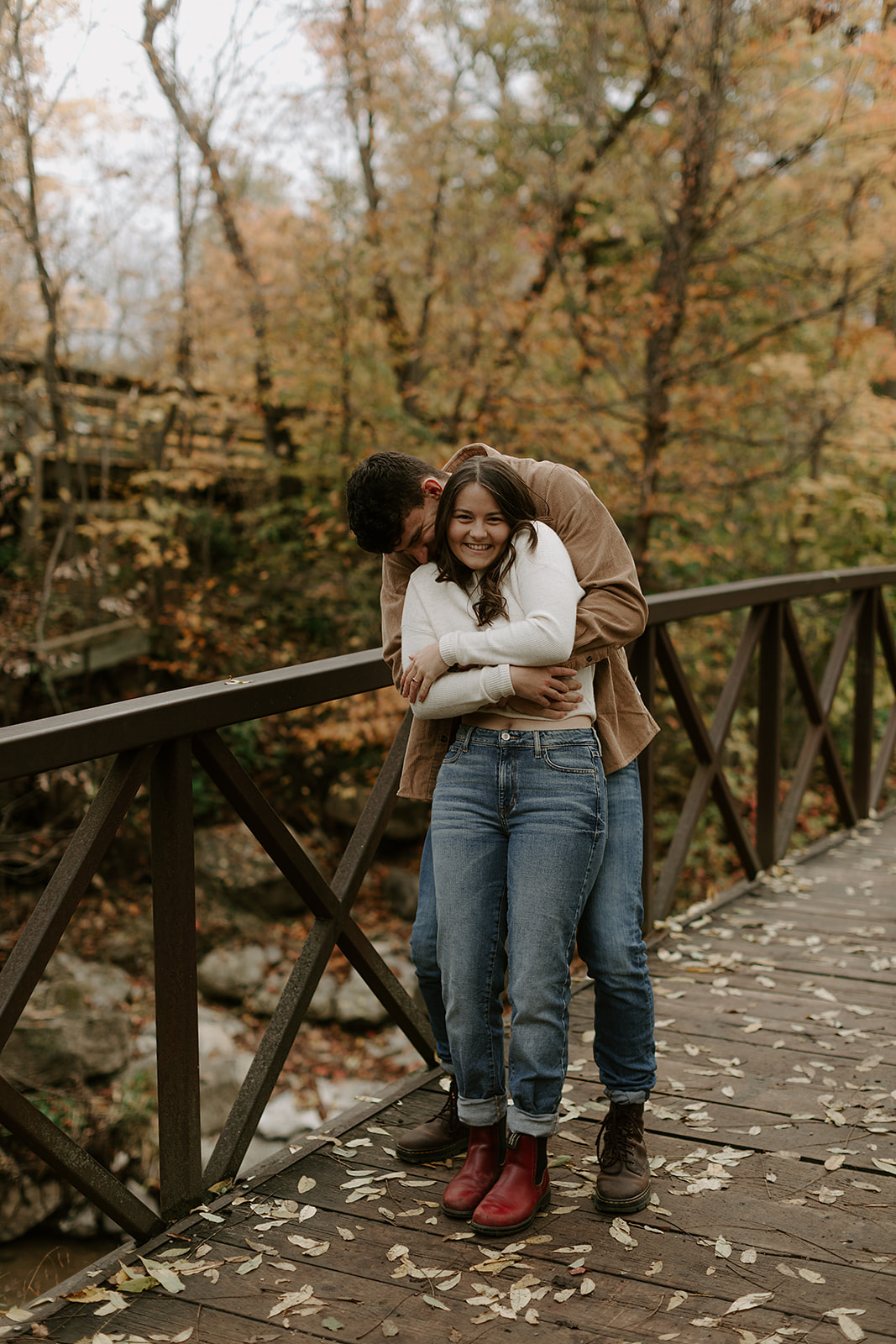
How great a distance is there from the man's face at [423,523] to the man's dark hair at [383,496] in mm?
10

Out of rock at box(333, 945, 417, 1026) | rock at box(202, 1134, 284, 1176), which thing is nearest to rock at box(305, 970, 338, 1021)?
rock at box(333, 945, 417, 1026)

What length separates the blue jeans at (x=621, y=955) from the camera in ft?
7.35

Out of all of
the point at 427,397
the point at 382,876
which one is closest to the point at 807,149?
the point at 427,397

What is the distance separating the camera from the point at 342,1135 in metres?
2.62

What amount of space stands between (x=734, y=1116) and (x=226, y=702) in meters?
1.58

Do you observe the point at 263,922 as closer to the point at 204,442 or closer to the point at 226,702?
the point at 204,442

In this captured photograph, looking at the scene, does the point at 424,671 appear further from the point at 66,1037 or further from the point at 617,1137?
the point at 66,1037

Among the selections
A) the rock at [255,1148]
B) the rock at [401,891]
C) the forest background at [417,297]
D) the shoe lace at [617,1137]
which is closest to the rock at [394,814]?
the forest background at [417,297]

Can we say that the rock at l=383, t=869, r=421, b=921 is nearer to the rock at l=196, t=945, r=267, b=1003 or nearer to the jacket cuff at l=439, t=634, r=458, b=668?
Result: the rock at l=196, t=945, r=267, b=1003

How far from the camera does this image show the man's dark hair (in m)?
2.04

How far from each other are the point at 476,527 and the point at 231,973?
721cm

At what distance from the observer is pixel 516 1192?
7.10 feet

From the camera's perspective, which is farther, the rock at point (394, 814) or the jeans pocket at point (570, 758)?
the rock at point (394, 814)

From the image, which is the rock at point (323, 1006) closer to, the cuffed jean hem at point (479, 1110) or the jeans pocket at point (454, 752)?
the cuffed jean hem at point (479, 1110)
